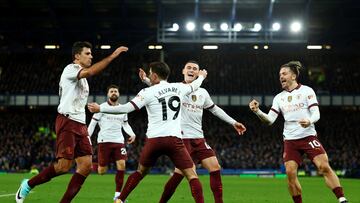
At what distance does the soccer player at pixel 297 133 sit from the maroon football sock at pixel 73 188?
3.36 m

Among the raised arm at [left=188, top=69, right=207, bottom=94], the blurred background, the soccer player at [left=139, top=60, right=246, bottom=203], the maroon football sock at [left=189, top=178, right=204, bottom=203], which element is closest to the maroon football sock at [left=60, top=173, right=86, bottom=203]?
the maroon football sock at [left=189, top=178, right=204, bottom=203]

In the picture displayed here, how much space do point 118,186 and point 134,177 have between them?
472cm

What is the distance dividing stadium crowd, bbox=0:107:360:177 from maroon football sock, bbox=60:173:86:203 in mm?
28992

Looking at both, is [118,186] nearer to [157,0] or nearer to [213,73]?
[157,0]

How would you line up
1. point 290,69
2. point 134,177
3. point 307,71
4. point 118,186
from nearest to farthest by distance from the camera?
point 134,177 < point 290,69 < point 118,186 < point 307,71

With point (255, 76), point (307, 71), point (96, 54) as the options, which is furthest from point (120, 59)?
point (307, 71)

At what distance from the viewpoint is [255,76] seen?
50156 mm

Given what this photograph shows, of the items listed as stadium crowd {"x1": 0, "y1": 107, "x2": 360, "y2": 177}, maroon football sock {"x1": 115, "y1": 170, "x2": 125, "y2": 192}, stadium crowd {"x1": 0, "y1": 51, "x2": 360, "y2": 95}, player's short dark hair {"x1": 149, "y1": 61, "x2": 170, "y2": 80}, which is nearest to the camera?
player's short dark hair {"x1": 149, "y1": 61, "x2": 170, "y2": 80}

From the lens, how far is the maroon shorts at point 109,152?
1638 centimetres

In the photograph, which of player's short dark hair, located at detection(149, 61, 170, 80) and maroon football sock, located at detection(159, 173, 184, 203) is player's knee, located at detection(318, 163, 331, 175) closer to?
maroon football sock, located at detection(159, 173, 184, 203)

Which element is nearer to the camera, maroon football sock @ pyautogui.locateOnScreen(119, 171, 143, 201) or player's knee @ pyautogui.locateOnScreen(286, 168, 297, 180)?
maroon football sock @ pyautogui.locateOnScreen(119, 171, 143, 201)

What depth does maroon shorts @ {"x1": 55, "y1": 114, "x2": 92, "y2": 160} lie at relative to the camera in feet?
31.6

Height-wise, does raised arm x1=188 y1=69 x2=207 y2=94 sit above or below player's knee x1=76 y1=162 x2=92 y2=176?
above

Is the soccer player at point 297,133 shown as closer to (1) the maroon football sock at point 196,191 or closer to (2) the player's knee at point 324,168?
(2) the player's knee at point 324,168
